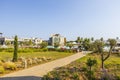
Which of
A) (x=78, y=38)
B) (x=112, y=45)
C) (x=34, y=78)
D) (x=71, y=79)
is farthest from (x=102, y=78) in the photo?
(x=78, y=38)

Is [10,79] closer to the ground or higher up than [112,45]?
closer to the ground

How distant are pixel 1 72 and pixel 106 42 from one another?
10.3 metres

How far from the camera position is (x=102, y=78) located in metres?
15.1

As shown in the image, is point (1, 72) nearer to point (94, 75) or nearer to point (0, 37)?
point (94, 75)

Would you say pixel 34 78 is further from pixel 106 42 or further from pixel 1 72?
pixel 106 42

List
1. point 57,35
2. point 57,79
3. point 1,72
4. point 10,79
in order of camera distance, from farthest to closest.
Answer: point 57,35
point 1,72
point 10,79
point 57,79

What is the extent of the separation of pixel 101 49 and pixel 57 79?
337 inches

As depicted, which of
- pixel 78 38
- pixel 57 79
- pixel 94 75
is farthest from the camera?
pixel 78 38

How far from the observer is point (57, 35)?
147 metres

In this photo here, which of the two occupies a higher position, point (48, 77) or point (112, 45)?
point (112, 45)

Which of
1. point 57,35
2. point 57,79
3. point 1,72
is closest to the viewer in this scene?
point 57,79

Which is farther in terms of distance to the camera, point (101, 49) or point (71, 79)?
point (101, 49)

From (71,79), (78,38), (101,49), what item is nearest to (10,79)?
(71,79)

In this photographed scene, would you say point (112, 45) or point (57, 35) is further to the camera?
point (57, 35)
